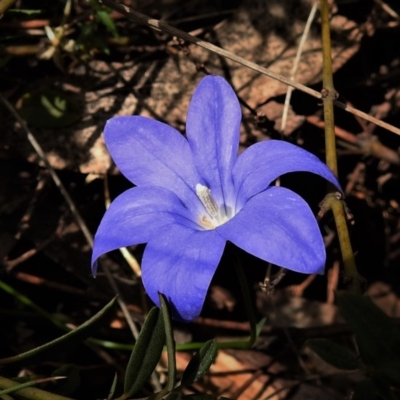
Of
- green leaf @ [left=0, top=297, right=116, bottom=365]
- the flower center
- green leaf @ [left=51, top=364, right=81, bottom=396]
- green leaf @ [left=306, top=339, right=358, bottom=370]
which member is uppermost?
the flower center

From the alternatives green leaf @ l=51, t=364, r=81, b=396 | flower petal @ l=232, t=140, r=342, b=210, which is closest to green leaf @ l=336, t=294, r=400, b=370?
flower petal @ l=232, t=140, r=342, b=210

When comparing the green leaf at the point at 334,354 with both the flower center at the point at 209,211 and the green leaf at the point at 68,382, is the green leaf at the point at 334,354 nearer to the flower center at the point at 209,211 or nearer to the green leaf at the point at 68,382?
the flower center at the point at 209,211

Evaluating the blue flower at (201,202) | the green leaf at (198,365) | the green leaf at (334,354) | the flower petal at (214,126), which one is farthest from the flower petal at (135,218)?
the green leaf at (334,354)

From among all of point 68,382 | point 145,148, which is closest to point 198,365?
point 68,382

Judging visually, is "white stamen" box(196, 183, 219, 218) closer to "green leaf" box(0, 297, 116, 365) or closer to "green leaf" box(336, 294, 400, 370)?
"green leaf" box(0, 297, 116, 365)

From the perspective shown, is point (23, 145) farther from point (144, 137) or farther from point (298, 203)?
point (298, 203)

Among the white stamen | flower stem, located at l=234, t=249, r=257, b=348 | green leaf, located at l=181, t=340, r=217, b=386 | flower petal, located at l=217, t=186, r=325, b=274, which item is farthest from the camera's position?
the white stamen

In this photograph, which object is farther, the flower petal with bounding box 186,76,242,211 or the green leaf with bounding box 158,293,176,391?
the flower petal with bounding box 186,76,242,211

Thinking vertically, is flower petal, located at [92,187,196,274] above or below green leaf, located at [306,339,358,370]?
above

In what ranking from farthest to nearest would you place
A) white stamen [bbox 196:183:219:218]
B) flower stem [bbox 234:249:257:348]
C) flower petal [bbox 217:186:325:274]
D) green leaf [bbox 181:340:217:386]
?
white stamen [bbox 196:183:219:218], flower stem [bbox 234:249:257:348], green leaf [bbox 181:340:217:386], flower petal [bbox 217:186:325:274]
